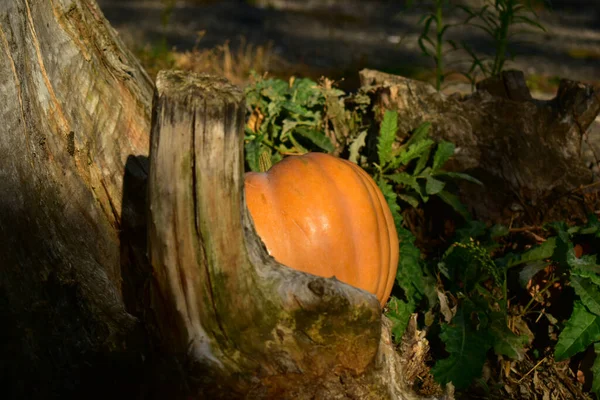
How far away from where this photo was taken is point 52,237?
2523 mm

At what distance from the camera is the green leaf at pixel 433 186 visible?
11.8 feet

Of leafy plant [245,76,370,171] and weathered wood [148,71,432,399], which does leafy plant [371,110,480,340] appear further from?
weathered wood [148,71,432,399]

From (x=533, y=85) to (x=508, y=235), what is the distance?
121 inches

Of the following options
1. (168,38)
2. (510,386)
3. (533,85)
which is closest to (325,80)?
(510,386)

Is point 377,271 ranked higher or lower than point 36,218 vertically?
lower

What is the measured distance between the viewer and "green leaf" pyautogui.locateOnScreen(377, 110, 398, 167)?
3.68 m

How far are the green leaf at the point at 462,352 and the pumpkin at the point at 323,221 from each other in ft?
1.06

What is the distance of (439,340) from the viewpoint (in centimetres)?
317

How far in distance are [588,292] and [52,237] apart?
6.66 ft

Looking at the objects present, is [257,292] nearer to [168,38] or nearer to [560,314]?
[560,314]

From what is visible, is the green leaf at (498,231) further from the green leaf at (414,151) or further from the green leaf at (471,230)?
the green leaf at (414,151)

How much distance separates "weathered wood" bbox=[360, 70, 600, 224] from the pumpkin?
99 centimetres

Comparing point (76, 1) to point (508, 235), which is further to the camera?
point (508, 235)

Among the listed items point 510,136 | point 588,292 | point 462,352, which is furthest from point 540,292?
point 510,136
